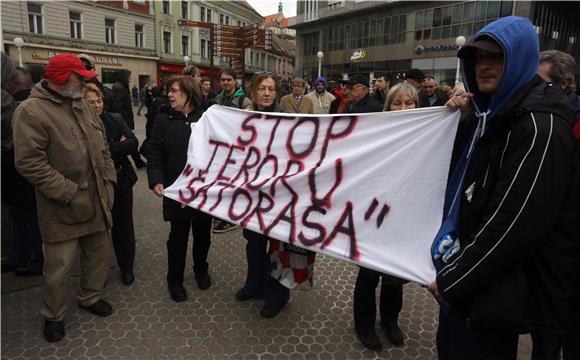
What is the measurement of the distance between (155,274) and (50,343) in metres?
1.15

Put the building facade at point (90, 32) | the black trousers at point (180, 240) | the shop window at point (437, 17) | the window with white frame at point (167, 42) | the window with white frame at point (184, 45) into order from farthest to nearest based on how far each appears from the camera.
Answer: the window with white frame at point (184, 45)
the window with white frame at point (167, 42)
the shop window at point (437, 17)
the building facade at point (90, 32)
the black trousers at point (180, 240)

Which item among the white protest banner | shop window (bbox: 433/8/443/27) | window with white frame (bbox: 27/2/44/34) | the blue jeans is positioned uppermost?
shop window (bbox: 433/8/443/27)

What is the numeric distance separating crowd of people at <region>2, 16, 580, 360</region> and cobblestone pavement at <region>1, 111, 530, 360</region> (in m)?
0.12

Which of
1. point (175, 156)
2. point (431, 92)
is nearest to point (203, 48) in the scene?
point (431, 92)

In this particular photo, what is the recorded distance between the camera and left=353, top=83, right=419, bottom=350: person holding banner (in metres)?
2.78

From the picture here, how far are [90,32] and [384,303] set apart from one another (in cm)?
3225

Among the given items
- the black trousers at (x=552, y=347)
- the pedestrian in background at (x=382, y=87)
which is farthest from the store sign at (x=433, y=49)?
the black trousers at (x=552, y=347)

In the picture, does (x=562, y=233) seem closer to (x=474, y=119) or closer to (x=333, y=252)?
(x=474, y=119)

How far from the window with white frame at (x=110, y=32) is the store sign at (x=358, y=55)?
19.9 meters

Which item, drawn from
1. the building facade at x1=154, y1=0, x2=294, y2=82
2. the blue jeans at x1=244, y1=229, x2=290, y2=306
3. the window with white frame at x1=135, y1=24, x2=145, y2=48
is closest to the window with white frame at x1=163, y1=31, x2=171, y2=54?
the building facade at x1=154, y1=0, x2=294, y2=82

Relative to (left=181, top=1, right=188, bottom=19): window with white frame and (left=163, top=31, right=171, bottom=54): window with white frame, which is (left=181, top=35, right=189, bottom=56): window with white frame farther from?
(left=181, top=1, right=188, bottom=19): window with white frame

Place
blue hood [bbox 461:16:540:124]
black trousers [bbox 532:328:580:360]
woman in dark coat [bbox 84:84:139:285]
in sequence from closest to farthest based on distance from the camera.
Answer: blue hood [bbox 461:16:540:124] → black trousers [bbox 532:328:580:360] → woman in dark coat [bbox 84:84:139:285]

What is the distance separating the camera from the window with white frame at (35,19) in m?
25.0

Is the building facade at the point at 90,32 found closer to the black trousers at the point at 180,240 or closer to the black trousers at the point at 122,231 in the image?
the black trousers at the point at 122,231
